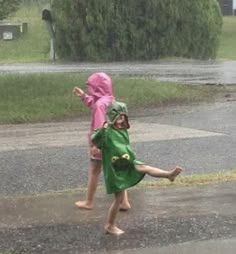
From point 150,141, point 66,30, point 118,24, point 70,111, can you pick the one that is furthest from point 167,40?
point 150,141

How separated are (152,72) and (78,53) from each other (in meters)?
9.58

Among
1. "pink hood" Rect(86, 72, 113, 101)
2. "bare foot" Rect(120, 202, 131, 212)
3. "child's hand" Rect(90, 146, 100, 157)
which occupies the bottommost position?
"bare foot" Rect(120, 202, 131, 212)

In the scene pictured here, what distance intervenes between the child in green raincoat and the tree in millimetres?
11058

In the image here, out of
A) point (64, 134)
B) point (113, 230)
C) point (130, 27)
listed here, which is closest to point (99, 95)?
point (113, 230)

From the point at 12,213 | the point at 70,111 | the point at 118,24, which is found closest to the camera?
Result: the point at 12,213

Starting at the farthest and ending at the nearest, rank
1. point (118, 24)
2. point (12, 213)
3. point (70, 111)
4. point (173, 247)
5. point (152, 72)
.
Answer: point (118, 24)
point (152, 72)
point (70, 111)
point (12, 213)
point (173, 247)

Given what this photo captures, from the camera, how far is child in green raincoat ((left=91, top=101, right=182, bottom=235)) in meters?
5.84

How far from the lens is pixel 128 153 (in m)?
5.86

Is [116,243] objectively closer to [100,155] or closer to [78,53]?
[100,155]

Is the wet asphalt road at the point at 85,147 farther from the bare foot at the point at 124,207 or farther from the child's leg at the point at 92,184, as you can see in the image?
the bare foot at the point at 124,207

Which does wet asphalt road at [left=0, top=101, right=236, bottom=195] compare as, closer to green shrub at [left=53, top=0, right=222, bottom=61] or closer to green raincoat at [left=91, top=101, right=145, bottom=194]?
green raincoat at [left=91, top=101, right=145, bottom=194]

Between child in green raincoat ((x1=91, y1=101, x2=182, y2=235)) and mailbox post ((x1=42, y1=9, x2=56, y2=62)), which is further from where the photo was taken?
mailbox post ((x1=42, y1=9, x2=56, y2=62))

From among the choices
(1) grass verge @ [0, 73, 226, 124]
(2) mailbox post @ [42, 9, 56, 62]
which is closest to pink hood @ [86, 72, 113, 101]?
(1) grass verge @ [0, 73, 226, 124]

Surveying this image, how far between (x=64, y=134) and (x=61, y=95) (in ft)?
13.6
